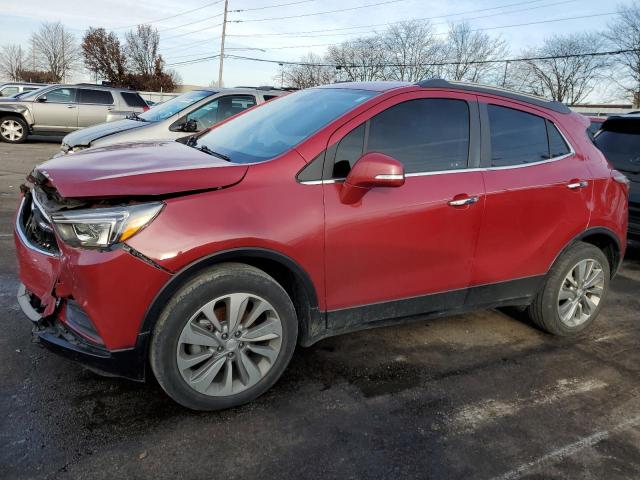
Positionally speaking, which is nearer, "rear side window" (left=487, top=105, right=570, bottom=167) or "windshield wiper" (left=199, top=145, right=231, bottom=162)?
"windshield wiper" (left=199, top=145, right=231, bottom=162)

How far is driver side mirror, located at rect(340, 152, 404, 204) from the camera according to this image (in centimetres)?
280

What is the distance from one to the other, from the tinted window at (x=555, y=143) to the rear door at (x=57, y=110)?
14.7m

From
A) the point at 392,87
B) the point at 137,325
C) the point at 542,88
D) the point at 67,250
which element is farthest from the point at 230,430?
the point at 542,88

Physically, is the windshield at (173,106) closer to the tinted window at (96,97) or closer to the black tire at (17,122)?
the tinted window at (96,97)

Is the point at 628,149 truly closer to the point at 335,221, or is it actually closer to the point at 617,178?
the point at 617,178

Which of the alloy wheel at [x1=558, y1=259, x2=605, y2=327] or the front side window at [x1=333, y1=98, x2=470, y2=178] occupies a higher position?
the front side window at [x1=333, y1=98, x2=470, y2=178]

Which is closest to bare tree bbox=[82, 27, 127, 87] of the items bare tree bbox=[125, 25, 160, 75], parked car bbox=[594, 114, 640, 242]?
bare tree bbox=[125, 25, 160, 75]

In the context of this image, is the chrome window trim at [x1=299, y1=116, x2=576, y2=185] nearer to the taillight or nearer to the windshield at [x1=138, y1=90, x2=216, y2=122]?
the taillight

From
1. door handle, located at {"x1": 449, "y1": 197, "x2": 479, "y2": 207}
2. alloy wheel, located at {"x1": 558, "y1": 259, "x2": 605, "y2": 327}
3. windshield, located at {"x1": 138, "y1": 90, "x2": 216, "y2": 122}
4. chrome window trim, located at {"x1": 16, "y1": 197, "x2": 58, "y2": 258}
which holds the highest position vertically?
windshield, located at {"x1": 138, "y1": 90, "x2": 216, "y2": 122}

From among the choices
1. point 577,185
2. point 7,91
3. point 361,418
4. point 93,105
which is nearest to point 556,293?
point 577,185

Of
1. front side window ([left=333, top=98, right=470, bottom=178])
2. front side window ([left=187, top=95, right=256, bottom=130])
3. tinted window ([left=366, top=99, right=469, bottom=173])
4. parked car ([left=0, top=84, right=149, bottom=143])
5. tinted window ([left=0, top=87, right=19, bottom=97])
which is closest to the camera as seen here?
front side window ([left=333, top=98, right=470, bottom=178])

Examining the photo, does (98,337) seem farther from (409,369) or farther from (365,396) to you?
(409,369)

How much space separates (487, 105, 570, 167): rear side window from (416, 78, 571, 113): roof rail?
4.8 inches

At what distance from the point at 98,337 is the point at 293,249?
3.46 feet
